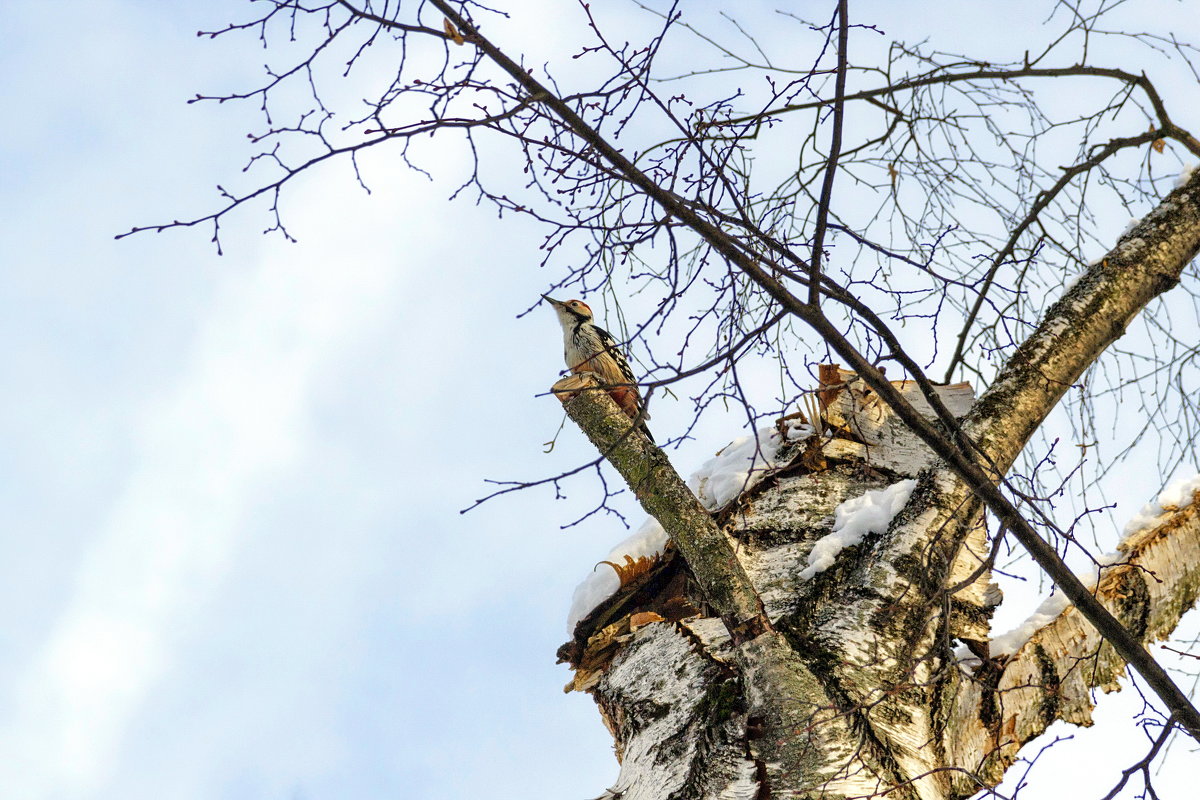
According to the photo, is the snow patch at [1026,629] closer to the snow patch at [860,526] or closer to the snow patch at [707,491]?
the snow patch at [860,526]

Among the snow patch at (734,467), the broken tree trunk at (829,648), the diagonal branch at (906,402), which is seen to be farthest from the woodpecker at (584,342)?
the diagonal branch at (906,402)

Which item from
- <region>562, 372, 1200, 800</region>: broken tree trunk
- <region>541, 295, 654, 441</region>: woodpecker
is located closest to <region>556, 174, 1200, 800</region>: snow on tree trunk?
<region>562, 372, 1200, 800</region>: broken tree trunk

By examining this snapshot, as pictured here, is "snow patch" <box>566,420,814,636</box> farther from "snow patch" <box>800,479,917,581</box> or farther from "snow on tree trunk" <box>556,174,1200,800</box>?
"snow patch" <box>800,479,917,581</box>

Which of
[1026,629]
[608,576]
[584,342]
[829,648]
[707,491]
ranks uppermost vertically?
[584,342]

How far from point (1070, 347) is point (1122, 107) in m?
1.34

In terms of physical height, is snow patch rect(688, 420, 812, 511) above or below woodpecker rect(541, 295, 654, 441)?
below

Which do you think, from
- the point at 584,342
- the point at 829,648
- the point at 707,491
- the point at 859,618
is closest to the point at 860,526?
the point at 859,618

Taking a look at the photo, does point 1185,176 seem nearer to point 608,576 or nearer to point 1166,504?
point 1166,504

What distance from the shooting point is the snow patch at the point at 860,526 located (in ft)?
8.64

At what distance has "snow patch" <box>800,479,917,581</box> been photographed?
104 inches

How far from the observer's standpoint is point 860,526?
2.68m

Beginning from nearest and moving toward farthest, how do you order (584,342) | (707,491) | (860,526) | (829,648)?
(829,648), (860,526), (707,491), (584,342)

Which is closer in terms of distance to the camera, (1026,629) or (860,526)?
(1026,629)

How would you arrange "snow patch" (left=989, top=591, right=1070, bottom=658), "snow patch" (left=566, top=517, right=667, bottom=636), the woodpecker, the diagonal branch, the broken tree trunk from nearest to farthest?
the diagonal branch < the broken tree trunk < "snow patch" (left=989, top=591, right=1070, bottom=658) < "snow patch" (left=566, top=517, right=667, bottom=636) < the woodpecker
